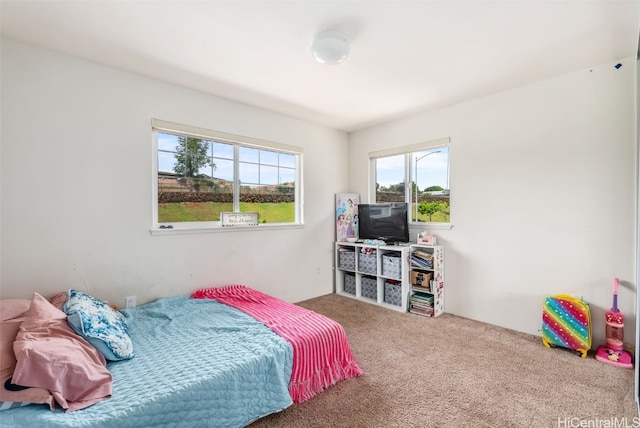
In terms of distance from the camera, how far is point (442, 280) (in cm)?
345

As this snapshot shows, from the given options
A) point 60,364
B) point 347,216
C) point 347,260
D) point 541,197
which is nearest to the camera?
point 60,364

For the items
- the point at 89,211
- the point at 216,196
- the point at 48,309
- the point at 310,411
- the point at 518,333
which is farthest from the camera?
the point at 216,196

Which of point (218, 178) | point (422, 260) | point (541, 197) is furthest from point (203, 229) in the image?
point (541, 197)

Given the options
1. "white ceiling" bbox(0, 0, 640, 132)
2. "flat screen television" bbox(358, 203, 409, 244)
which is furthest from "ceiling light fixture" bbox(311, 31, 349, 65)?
"flat screen television" bbox(358, 203, 409, 244)

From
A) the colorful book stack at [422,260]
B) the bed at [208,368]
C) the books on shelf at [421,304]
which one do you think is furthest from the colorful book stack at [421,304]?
the bed at [208,368]

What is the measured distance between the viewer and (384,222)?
3.89 m

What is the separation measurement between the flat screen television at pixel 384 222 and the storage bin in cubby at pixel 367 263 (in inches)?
11.4

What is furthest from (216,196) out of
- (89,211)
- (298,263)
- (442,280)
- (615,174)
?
(615,174)

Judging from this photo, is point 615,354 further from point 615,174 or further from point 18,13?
point 18,13

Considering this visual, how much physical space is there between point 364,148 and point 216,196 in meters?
2.30

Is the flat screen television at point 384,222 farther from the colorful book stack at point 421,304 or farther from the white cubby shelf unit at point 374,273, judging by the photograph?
the colorful book stack at point 421,304

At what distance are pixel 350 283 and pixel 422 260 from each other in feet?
3.91

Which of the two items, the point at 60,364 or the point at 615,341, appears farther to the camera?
the point at 615,341

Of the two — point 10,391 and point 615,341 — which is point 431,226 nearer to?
point 615,341
